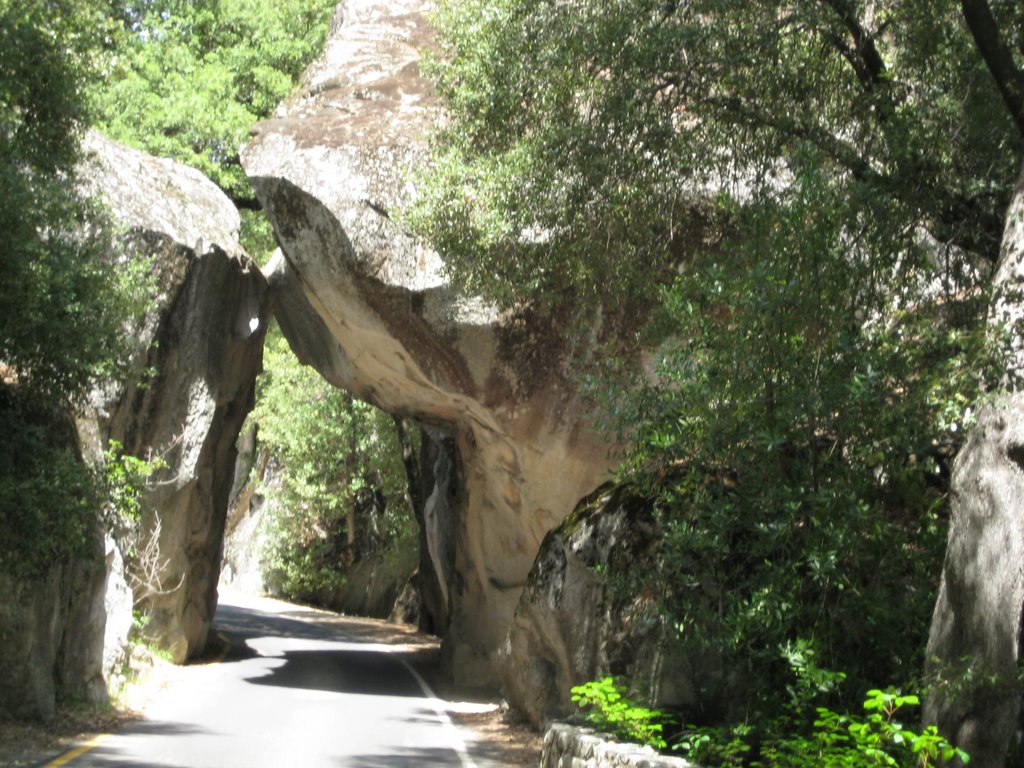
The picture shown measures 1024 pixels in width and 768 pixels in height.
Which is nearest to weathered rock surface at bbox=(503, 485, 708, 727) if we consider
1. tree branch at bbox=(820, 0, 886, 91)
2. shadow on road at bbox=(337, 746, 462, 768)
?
shadow on road at bbox=(337, 746, 462, 768)

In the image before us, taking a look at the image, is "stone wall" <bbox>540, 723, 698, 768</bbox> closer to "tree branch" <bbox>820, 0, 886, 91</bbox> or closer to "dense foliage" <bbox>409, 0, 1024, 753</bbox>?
"dense foliage" <bbox>409, 0, 1024, 753</bbox>

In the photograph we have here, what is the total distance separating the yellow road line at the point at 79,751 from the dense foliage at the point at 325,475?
2280 cm

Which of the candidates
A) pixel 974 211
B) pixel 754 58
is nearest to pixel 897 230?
pixel 974 211

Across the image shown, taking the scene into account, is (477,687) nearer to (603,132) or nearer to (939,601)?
(603,132)

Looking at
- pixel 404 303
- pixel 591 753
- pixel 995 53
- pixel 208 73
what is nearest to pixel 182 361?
pixel 404 303

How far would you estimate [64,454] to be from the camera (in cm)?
1359

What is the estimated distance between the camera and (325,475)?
37969mm

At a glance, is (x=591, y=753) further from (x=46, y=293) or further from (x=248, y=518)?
(x=248, y=518)

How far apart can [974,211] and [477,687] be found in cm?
1361

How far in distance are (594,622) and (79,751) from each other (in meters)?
5.50

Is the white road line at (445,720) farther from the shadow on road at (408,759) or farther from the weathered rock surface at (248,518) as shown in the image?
the weathered rock surface at (248,518)

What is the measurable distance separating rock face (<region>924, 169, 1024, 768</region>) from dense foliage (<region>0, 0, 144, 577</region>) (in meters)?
9.03

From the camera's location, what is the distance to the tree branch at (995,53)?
952 centimetres

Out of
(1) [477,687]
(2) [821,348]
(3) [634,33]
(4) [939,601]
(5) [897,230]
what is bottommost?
(1) [477,687]
